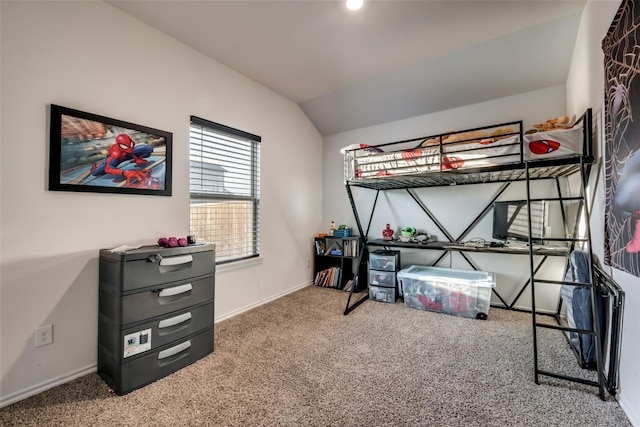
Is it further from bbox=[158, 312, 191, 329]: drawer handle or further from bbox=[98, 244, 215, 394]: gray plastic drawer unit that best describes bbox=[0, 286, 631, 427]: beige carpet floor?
bbox=[158, 312, 191, 329]: drawer handle

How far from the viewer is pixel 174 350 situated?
1.85 metres

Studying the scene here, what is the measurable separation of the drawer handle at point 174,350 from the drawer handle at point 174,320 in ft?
0.53

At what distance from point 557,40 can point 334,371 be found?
133 inches

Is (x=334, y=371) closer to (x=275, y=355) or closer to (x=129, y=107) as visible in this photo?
(x=275, y=355)

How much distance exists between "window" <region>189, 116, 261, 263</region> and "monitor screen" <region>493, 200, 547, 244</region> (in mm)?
2734

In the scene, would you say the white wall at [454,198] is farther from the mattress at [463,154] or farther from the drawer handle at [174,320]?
the drawer handle at [174,320]

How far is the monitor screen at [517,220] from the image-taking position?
262 centimetres

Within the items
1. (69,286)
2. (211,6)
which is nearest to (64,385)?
(69,286)

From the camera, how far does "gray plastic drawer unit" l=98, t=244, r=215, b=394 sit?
1646 millimetres

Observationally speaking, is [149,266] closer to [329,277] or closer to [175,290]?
[175,290]

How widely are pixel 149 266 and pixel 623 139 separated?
2808mm

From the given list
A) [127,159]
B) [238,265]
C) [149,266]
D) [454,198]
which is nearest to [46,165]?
[127,159]

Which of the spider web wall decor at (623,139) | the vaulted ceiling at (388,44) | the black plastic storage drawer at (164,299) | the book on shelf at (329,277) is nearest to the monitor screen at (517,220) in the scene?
the spider web wall decor at (623,139)

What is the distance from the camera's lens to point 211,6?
2045 mm
